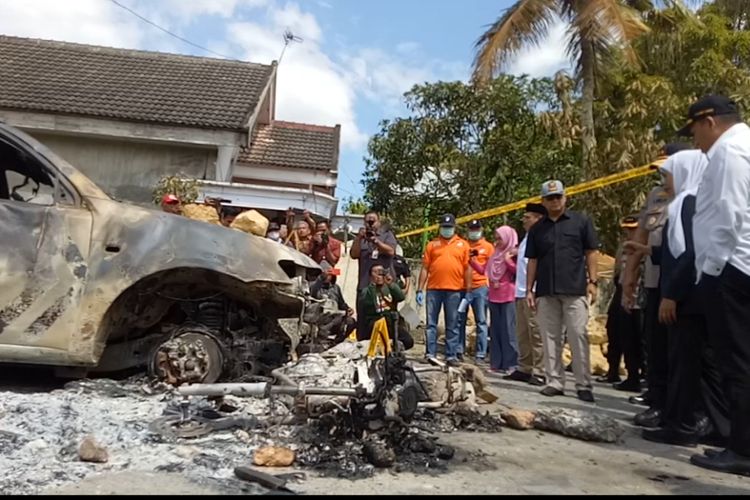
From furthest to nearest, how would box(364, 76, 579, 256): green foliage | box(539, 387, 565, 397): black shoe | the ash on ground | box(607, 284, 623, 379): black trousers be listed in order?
box(364, 76, 579, 256): green foliage → box(607, 284, 623, 379): black trousers → box(539, 387, 565, 397): black shoe → the ash on ground

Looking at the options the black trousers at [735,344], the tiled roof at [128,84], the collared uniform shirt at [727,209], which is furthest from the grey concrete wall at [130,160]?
the black trousers at [735,344]

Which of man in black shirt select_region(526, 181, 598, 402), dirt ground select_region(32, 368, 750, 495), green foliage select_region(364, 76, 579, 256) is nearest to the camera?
dirt ground select_region(32, 368, 750, 495)

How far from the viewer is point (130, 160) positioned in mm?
15352

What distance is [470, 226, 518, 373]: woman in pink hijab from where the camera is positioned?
338 inches

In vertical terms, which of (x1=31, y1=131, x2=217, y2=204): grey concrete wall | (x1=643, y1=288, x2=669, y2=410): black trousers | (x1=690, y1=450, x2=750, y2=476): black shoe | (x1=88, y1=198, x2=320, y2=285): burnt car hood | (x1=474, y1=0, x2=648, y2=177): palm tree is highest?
(x1=474, y1=0, x2=648, y2=177): palm tree

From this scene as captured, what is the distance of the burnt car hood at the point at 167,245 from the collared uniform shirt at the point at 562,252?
240cm

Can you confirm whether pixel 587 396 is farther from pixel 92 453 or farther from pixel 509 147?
pixel 509 147

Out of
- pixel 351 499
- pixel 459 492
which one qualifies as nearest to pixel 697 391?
pixel 459 492

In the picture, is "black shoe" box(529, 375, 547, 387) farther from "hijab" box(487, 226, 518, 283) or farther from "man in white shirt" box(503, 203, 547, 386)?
"hijab" box(487, 226, 518, 283)

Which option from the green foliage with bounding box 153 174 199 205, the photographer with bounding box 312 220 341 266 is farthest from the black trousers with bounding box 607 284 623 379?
the green foliage with bounding box 153 174 199 205

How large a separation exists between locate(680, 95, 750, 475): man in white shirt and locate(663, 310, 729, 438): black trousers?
47 centimetres

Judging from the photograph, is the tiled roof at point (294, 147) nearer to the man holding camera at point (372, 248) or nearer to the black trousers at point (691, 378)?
the man holding camera at point (372, 248)

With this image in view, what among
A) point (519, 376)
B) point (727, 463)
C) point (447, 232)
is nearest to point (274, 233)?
point (447, 232)

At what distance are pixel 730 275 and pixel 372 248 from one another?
5.00 metres
